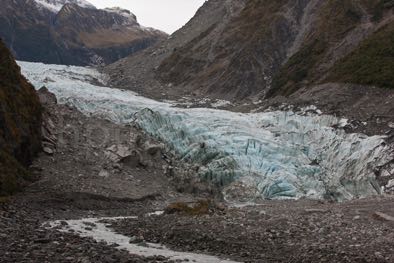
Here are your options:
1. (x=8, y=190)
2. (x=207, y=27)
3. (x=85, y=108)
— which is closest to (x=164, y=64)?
(x=207, y=27)

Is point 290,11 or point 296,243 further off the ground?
point 290,11

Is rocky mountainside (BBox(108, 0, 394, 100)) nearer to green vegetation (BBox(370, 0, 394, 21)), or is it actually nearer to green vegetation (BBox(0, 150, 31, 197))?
green vegetation (BBox(370, 0, 394, 21))

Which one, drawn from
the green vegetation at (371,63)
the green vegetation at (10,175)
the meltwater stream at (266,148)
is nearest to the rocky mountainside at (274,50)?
the green vegetation at (371,63)

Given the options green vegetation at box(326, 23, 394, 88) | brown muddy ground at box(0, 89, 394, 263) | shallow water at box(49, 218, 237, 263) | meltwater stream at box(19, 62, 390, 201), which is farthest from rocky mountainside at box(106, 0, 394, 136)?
shallow water at box(49, 218, 237, 263)

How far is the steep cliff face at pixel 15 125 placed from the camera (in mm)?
23109

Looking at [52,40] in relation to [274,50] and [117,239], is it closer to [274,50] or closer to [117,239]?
[274,50]

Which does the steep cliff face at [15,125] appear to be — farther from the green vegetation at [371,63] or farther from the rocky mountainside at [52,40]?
the rocky mountainside at [52,40]

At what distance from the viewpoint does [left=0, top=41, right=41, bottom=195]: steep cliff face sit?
23109 mm

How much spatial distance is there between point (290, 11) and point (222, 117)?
1237 inches

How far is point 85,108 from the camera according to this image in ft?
130

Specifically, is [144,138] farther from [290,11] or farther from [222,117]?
[290,11]

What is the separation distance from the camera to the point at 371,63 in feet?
134

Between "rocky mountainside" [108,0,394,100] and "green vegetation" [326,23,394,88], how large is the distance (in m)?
0.07

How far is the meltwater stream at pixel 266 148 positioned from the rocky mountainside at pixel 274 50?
7157 millimetres
